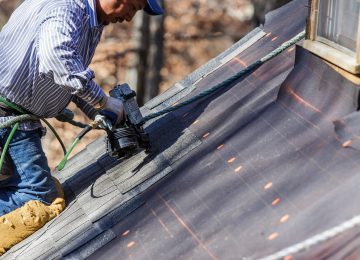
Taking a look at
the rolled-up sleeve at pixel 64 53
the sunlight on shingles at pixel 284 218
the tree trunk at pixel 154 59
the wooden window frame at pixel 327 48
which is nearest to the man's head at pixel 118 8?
the rolled-up sleeve at pixel 64 53

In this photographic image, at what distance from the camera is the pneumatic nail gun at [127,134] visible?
3996mm

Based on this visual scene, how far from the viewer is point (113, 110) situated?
4074 millimetres

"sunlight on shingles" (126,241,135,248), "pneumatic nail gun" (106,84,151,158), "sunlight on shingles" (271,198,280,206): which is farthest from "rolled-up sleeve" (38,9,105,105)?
"sunlight on shingles" (271,198,280,206)

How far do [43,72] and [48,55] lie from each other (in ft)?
0.45

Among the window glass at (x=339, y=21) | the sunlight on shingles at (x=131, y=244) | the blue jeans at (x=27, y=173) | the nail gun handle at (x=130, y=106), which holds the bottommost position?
the blue jeans at (x=27, y=173)

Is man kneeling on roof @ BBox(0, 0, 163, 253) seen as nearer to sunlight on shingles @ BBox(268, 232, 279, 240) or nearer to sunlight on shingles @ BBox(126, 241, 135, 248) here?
sunlight on shingles @ BBox(126, 241, 135, 248)

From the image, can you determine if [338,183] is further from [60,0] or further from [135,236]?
[60,0]

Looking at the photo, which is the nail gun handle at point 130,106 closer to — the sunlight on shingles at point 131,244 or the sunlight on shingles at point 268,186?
the sunlight on shingles at point 131,244

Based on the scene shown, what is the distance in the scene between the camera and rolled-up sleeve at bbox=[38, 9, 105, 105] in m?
3.66

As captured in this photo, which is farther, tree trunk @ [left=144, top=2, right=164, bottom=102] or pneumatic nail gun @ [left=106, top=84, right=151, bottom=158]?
tree trunk @ [left=144, top=2, right=164, bottom=102]

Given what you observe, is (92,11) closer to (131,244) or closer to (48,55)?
(48,55)

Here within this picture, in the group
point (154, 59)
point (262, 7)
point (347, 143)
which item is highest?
point (347, 143)

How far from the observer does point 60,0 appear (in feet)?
12.6

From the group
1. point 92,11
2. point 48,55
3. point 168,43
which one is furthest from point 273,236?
point 168,43
